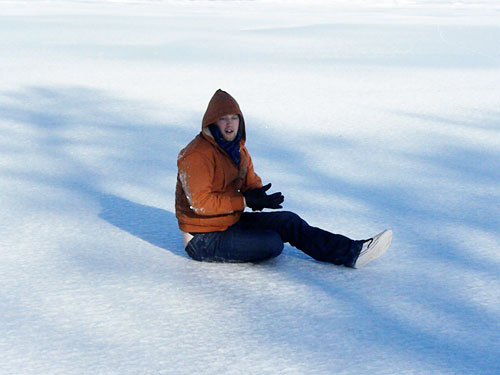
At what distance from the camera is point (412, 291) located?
123 inches

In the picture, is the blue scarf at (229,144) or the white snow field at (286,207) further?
the blue scarf at (229,144)

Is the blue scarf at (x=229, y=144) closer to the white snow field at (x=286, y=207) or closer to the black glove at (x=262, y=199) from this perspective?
the black glove at (x=262, y=199)

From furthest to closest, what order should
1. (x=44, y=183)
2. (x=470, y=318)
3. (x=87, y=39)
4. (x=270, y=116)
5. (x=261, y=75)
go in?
(x=87, y=39)
(x=261, y=75)
(x=270, y=116)
(x=44, y=183)
(x=470, y=318)

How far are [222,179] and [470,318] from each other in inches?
47.2

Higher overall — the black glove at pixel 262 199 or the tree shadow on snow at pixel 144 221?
the black glove at pixel 262 199

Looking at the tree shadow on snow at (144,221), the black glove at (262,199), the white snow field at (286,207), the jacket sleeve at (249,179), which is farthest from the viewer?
the tree shadow on snow at (144,221)

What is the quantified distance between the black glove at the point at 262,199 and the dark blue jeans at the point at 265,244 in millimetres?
146

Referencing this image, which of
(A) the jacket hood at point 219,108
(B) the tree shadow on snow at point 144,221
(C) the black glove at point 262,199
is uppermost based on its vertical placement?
(A) the jacket hood at point 219,108

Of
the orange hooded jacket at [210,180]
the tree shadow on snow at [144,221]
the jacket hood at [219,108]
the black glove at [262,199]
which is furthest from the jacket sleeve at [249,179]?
the tree shadow on snow at [144,221]

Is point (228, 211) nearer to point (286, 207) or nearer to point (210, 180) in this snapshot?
point (210, 180)

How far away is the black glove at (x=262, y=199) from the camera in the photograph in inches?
129

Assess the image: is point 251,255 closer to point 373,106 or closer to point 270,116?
point 270,116

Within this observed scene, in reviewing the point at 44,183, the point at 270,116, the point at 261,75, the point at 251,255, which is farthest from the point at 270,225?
the point at 261,75

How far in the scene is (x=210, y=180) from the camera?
3.32 m
